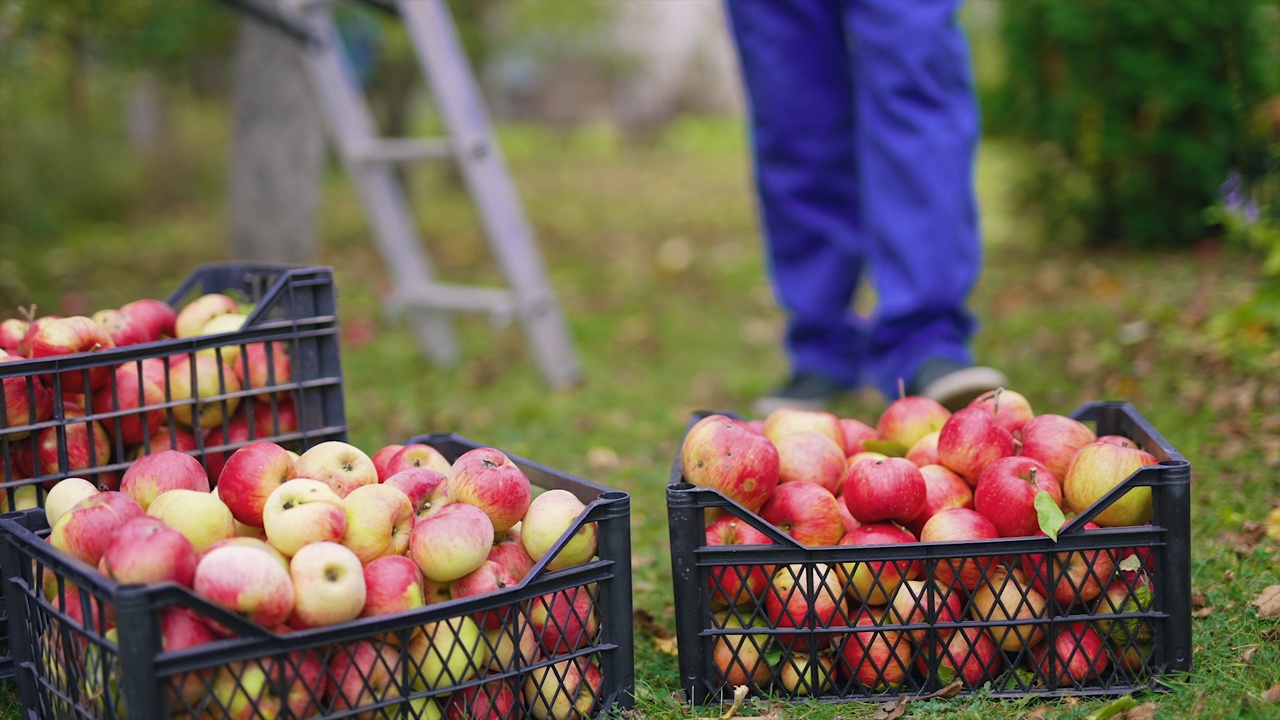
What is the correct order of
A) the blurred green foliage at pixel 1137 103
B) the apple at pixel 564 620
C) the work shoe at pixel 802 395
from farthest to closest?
1. the blurred green foliage at pixel 1137 103
2. the work shoe at pixel 802 395
3. the apple at pixel 564 620

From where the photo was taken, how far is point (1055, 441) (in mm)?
1869

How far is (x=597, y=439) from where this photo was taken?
3578 millimetres

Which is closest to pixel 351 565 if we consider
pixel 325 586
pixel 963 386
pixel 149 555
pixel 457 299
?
pixel 325 586

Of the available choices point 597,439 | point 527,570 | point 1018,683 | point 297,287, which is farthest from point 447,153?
point 1018,683

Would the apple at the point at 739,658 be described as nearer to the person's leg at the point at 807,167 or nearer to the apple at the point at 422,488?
the apple at the point at 422,488

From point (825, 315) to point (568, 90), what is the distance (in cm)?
1414

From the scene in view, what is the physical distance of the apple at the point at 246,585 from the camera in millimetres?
1425

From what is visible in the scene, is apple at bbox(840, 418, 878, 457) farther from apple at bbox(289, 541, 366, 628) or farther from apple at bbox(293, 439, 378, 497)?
apple at bbox(289, 541, 366, 628)

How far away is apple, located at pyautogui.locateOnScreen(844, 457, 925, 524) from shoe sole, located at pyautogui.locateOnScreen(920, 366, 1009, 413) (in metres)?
1.10

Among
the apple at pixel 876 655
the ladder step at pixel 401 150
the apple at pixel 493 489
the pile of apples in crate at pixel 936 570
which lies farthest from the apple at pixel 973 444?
the ladder step at pixel 401 150

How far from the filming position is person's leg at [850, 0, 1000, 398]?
3059 millimetres

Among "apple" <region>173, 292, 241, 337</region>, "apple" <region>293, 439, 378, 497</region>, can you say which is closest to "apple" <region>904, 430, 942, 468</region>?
"apple" <region>293, 439, 378, 497</region>

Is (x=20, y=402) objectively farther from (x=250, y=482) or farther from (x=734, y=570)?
(x=734, y=570)

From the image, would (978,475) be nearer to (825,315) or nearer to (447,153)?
(825,315)
